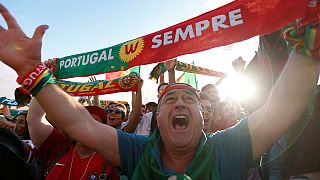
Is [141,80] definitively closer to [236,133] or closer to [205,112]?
[205,112]

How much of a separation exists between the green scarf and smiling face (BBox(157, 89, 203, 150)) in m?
0.13

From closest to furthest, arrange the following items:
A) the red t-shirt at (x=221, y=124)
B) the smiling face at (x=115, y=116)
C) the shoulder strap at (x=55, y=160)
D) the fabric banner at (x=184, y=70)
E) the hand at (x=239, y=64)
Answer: the shoulder strap at (x=55, y=160) < the red t-shirt at (x=221, y=124) < the smiling face at (x=115, y=116) < the hand at (x=239, y=64) < the fabric banner at (x=184, y=70)

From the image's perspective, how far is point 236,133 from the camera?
6.16 ft

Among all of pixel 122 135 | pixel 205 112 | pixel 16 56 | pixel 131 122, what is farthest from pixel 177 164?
pixel 131 122

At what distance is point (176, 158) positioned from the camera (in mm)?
2012

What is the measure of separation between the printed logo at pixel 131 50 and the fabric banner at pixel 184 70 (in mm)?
727

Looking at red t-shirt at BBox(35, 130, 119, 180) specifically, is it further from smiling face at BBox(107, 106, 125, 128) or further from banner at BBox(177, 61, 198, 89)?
banner at BBox(177, 61, 198, 89)

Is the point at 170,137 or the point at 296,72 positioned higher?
the point at 296,72

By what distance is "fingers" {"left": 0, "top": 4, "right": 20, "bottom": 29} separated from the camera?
177cm

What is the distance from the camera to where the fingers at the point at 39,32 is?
176 cm

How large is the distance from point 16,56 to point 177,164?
1.19 meters

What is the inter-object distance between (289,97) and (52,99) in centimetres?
137

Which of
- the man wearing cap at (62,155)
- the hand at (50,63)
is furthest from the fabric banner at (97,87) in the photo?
the man wearing cap at (62,155)

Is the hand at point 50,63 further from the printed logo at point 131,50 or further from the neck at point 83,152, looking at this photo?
the neck at point 83,152
